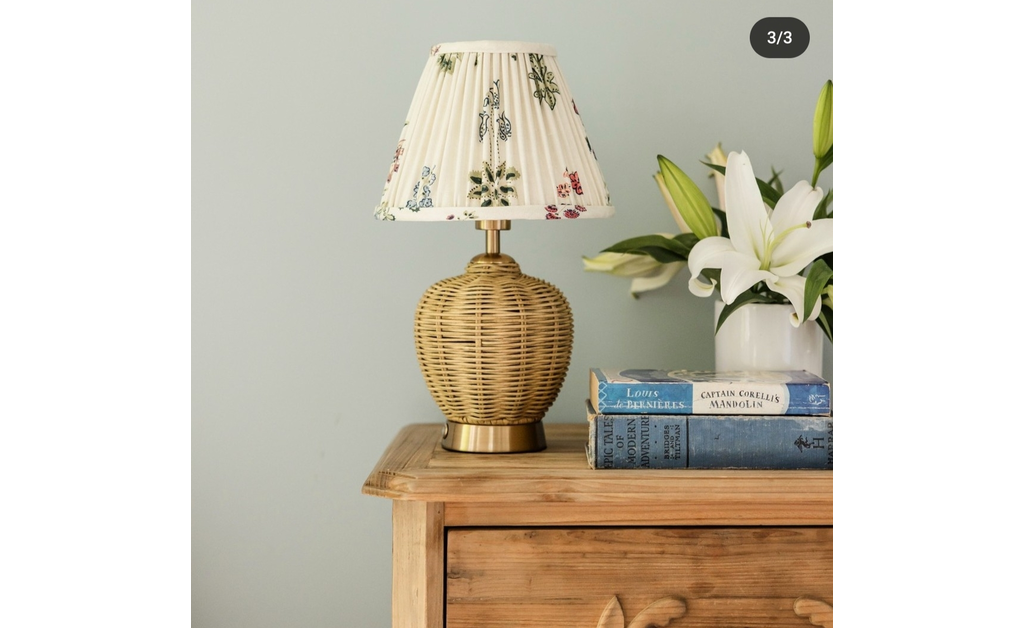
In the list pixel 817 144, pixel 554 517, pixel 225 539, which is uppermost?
pixel 817 144

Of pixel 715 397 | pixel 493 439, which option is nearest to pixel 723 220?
pixel 715 397

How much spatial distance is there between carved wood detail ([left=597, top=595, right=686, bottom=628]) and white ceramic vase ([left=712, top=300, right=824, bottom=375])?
32 centimetres

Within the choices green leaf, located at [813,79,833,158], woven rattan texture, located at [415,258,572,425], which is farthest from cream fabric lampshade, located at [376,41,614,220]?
green leaf, located at [813,79,833,158]

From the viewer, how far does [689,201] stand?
1020mm

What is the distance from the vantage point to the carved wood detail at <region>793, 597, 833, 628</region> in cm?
82

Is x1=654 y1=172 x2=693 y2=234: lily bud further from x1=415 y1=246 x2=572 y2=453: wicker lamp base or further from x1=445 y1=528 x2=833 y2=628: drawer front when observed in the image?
x1=445 y1=528 x2=833 y2=628: drawer front

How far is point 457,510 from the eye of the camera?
819 millimetres

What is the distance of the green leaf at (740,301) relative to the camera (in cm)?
99
